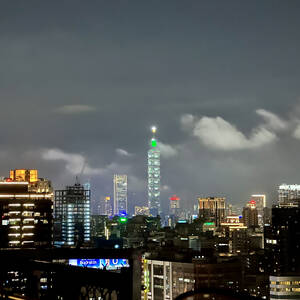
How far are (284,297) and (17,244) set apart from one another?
2022cm

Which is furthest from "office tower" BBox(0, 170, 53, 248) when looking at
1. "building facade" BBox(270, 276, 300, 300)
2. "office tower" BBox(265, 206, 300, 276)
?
"office tower" BBox(265, 206, 300, 276)

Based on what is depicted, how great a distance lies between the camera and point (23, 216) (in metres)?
49.8

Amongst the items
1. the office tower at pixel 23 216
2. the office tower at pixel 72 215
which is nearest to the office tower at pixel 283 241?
the office tower at pixel 23 216

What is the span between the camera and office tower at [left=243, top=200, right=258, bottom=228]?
107 m

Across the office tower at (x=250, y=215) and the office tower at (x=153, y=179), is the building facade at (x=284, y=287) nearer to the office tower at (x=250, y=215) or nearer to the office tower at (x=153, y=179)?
the office tower at (x=250, y=215)

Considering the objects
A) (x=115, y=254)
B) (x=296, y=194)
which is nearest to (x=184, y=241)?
(x=296, y=194)

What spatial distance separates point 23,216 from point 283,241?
2481cm

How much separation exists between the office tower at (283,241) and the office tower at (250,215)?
42471 mm

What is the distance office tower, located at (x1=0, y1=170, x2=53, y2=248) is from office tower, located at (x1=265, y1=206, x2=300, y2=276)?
21472 millimetres

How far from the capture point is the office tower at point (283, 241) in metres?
58.5

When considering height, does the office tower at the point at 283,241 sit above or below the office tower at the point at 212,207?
below

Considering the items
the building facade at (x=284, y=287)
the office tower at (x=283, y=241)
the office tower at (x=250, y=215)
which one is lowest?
the building facade at (x=284, y=287)

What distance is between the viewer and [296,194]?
8731cm

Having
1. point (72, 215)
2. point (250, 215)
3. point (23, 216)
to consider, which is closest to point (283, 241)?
point (23, 216)
